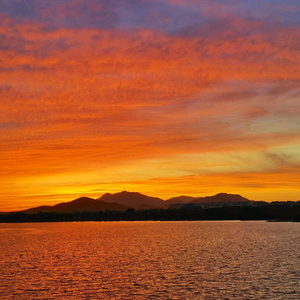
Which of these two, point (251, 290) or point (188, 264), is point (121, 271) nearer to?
point (188, 264)

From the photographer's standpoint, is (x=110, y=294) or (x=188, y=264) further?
(x=188, y=264)

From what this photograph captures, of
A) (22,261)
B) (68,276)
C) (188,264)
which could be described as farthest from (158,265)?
(22,261)

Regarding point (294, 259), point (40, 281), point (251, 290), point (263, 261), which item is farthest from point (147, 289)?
point (294, 259)

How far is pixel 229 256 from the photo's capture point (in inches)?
3388

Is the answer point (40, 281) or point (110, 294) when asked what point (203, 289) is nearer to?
point (110, 294)

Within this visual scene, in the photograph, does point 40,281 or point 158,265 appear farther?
point 158,265

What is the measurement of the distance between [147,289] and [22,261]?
38.2 meters

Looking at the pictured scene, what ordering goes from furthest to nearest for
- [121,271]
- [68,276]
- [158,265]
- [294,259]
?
[294,259] < [158,265] < [121,271] < [68,276]

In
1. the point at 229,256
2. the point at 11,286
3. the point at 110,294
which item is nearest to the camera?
the point at 110,294

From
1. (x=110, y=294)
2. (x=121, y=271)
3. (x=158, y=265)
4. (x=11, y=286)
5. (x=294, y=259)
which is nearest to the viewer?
(x=110, y=294)

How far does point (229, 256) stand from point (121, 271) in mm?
26623

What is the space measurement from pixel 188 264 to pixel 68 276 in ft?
67.1

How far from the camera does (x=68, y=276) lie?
6362 centimetres

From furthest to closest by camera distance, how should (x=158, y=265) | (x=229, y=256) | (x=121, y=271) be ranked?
(x=229, y=256) → (x=158, y=265) → (x=121, y=271)
